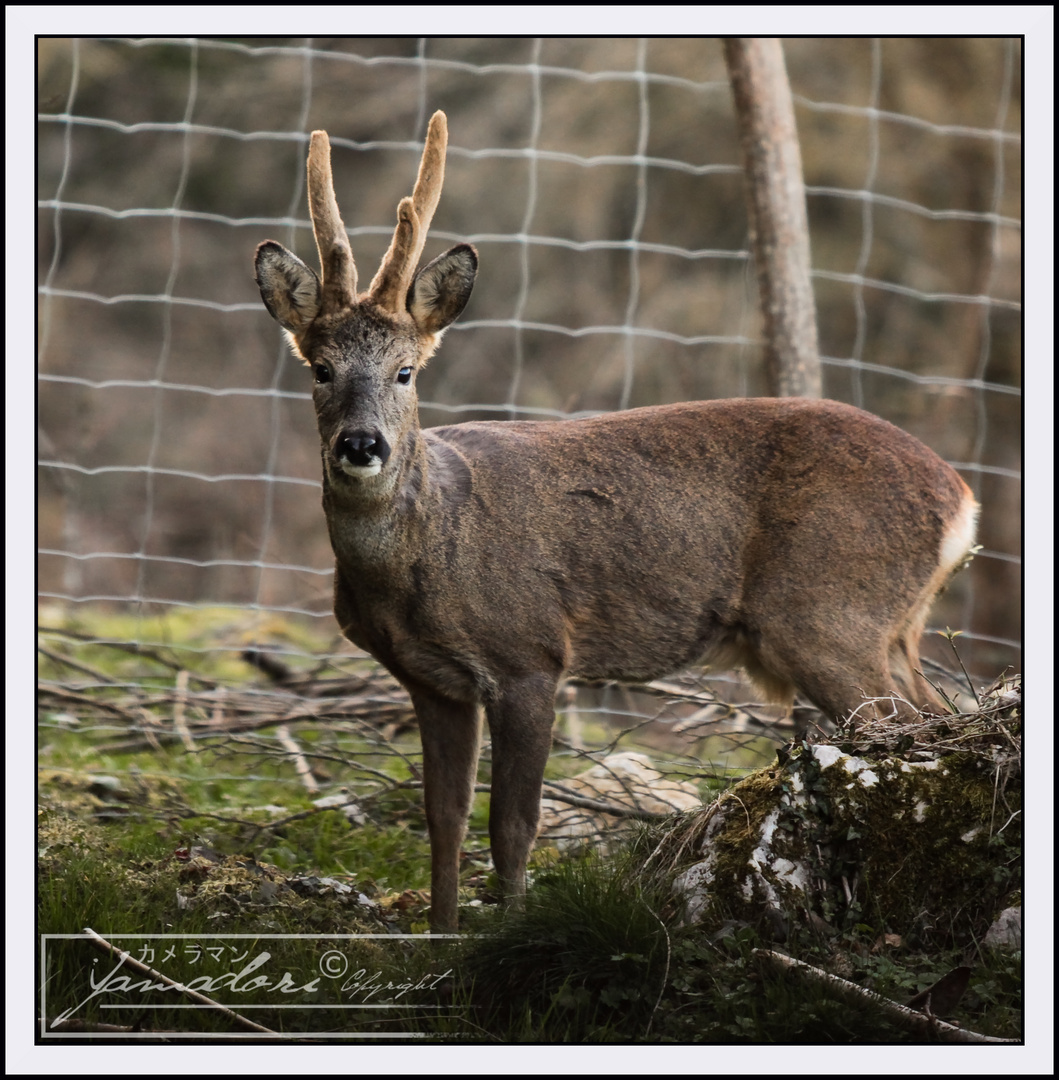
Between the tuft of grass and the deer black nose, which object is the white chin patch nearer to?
the deer black nose

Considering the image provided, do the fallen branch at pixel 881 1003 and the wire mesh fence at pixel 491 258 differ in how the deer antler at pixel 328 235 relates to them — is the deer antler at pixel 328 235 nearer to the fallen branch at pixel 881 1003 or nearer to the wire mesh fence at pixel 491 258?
the fallen branch at pixel 881 1003

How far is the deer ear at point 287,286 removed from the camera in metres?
4.57

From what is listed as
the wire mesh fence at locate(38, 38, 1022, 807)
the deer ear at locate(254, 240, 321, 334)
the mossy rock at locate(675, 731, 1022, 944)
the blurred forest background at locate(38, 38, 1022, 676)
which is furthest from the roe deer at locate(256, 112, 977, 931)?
the blurred forest background at locate(38, 38, 1022, 676)

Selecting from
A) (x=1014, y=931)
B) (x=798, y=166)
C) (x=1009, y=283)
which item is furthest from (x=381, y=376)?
(x=1009, y=283)

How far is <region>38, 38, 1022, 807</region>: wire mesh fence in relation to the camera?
10977mm

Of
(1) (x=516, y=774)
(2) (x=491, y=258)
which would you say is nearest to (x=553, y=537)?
(1) (x=516, y=774)

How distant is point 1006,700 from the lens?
400 centimetres

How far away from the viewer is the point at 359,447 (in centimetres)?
432

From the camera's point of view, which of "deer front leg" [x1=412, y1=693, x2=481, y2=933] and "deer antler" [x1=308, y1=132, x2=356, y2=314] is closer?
"deer antler" [x1=308, y1=132, x2=356, y2=314]

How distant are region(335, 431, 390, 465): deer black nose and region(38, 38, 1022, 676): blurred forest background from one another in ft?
21.4
